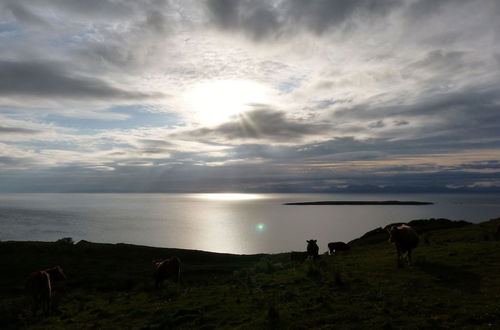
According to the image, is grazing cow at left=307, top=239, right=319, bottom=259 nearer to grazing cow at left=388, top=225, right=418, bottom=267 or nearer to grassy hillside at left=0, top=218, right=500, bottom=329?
grassy hillside at left=0, top=218, right=500, bottom=329

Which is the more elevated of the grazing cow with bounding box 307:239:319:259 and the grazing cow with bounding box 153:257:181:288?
the grazing cow with bounding box 307:239:319:259

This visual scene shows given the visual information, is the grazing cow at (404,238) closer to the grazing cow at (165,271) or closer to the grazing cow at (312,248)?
the grazing cow at (312,248)

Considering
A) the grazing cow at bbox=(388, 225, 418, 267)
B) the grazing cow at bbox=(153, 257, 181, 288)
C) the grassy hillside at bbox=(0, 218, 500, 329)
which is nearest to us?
the grassy hillside at bbox=(0, 218, 500, 329)

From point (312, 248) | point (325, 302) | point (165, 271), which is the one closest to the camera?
point (325, 302)

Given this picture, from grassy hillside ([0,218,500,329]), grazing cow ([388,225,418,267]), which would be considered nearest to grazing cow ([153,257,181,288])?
grassy hillside ([0,218,500,329])

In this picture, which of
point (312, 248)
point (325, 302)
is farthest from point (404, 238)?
point (312, 248)

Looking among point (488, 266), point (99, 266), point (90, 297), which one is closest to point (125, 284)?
point (90, 297)

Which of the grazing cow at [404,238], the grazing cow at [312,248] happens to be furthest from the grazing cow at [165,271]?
the grazing cow at [404,238]

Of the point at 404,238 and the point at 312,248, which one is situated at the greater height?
the point at 404,238

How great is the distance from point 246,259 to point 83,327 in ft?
163

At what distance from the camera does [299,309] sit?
1477 centimetres

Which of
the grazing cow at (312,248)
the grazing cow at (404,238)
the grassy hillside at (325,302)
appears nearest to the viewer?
the grassy hillside at (325,302)

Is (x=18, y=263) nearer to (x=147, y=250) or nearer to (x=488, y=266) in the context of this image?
(x=147, y=250)

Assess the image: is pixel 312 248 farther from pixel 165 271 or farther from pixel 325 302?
pixel 325 302
